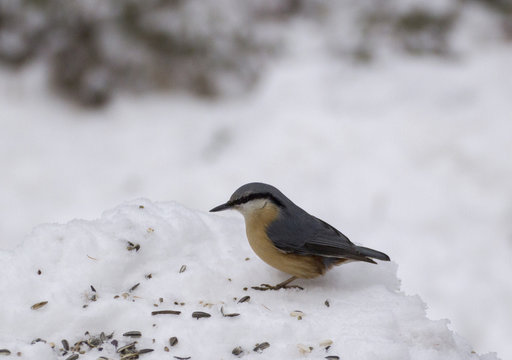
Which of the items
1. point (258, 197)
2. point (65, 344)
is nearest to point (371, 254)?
point (258, 197)

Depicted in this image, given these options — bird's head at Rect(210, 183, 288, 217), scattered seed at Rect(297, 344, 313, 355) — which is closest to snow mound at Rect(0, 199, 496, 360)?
scattered seed at Rect(297, 344, 313, 355)

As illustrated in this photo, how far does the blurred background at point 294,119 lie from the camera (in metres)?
5.98

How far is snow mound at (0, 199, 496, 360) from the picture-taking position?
2.42 m

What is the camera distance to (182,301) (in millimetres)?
2703

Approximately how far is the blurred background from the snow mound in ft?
9.35

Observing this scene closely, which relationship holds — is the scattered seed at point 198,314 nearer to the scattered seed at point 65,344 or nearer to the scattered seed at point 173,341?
the scattered seed at point 173,341

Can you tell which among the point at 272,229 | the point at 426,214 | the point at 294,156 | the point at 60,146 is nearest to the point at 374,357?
the point at 272,229

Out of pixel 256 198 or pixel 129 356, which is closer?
pixel 129 356

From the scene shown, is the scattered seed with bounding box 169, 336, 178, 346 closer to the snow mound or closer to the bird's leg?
the snow mound

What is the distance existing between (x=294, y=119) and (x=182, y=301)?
4414 mm

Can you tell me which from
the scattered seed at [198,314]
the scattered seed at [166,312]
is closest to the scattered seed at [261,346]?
the scattered seed at [198,314]

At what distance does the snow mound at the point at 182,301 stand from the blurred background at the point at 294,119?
2.85 metres

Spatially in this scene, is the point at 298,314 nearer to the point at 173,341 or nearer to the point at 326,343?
the point at 326,343

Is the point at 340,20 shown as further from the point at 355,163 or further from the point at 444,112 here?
the point at 355,163
